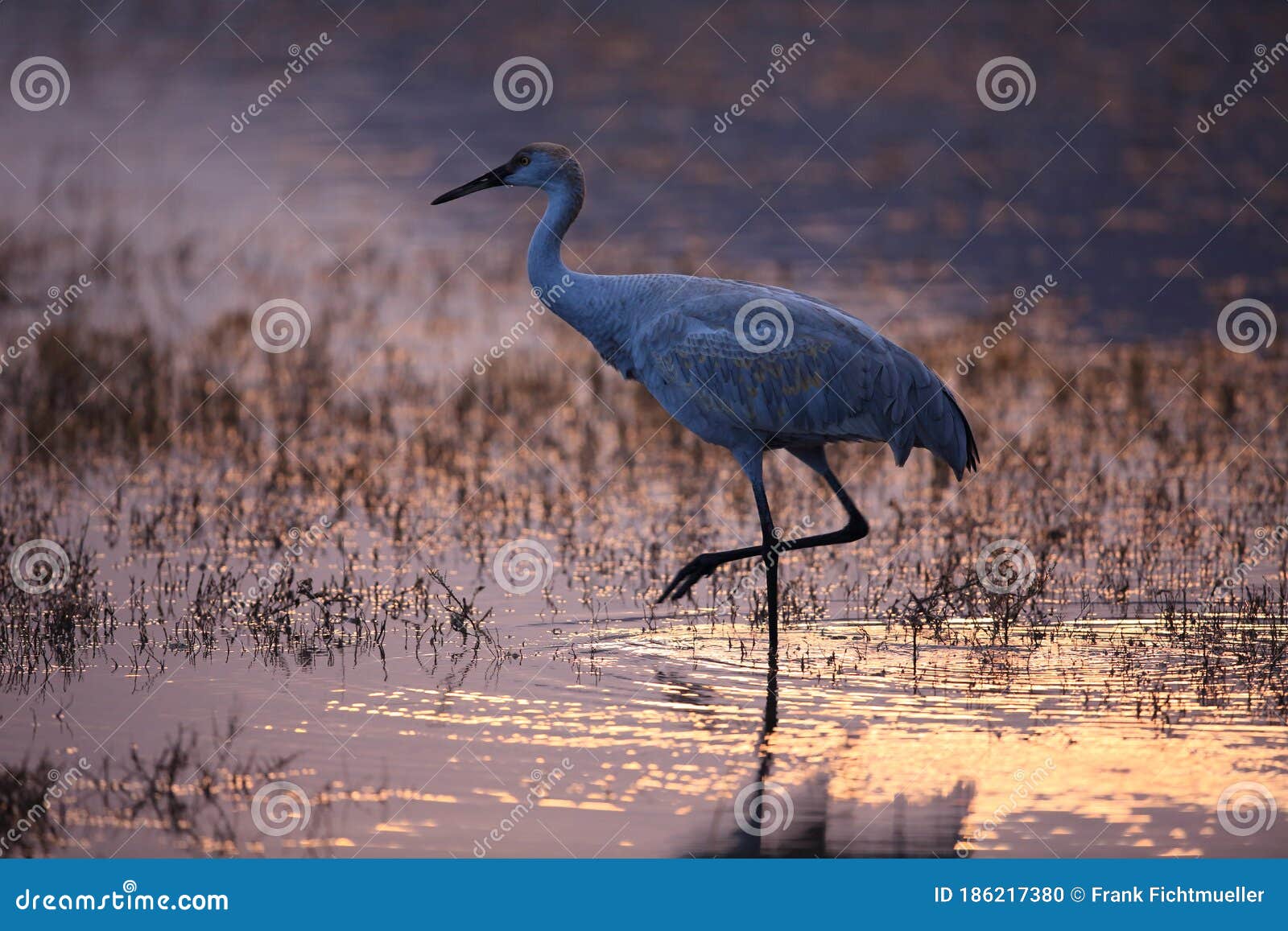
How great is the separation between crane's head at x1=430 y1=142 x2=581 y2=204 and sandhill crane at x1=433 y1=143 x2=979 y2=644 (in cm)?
84

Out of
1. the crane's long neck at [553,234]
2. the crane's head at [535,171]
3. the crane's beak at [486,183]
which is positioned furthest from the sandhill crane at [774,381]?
the crane's beak at [486,183]

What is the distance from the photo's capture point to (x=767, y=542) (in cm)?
801

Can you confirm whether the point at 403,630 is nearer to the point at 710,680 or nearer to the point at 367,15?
the point at 710,680

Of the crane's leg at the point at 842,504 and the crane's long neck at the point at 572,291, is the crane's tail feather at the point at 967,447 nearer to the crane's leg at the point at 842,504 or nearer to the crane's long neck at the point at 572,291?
the crane's leg at the point at 842,504

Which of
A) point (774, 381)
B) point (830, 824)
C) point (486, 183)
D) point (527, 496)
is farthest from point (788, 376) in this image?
point (830, 824)

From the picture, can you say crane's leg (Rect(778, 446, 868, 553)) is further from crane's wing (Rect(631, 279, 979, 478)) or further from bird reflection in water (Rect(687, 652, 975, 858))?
bird reflection in water (Rect(687, 652, 975, 858))

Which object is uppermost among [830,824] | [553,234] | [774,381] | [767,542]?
[553,234]

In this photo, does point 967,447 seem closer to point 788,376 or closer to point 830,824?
point 788,376

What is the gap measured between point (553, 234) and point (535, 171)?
399mm

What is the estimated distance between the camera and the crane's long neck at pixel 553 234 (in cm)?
864

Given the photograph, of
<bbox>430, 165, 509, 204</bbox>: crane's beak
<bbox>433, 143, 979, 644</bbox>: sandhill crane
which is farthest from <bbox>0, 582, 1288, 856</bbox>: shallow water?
<bbox>430, 165, 509, 204</bbox>: crane's beak

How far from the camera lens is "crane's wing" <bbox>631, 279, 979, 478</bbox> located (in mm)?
8039

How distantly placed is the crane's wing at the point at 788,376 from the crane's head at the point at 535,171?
1.09 m

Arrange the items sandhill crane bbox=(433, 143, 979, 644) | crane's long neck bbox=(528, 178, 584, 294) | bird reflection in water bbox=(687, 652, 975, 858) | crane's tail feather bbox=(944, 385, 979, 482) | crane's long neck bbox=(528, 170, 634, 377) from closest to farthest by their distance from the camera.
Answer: bird reflection in water bbox=(687, 652, 975, 858) → sandhill crane bbox=(433, 143, 979, 644) → crane's tail feather bbox=(944, 385, 979, 482) → crane's long neck bbox=(528, 170, 634, 377) → crane's long neck bbox=(528, 178, 584, 294)
